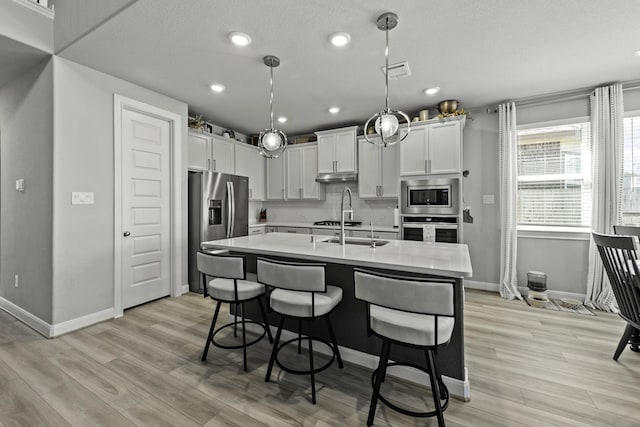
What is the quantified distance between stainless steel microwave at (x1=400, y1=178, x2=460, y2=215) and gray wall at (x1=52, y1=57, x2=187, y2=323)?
3691 millimetres

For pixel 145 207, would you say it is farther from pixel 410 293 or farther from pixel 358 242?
pixel 410 293

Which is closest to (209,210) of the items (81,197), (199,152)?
(199,152)

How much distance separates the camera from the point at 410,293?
1.41 meters

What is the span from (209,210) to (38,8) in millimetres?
2510

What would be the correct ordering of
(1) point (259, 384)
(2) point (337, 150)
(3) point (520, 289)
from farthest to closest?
1. (2) point (337, 150)
2. (3) point (520, 289)
3. (1) point (259, 384)

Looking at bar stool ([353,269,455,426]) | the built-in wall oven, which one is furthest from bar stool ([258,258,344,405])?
the built-in wall oven

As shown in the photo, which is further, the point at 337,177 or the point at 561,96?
the point at 337,177

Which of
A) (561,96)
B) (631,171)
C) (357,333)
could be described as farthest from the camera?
(561,96)

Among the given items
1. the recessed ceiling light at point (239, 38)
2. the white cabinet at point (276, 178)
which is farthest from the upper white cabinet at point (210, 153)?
the recessed ceiling light at point (239, 38)

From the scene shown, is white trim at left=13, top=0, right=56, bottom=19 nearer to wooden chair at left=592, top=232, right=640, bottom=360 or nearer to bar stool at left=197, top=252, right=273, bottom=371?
bar stool at left=197, top=252, right=273, bottom=371

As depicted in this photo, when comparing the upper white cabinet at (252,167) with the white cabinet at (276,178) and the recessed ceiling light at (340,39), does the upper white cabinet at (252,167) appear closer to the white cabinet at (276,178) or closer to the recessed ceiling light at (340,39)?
the white cabinet at (276,178)

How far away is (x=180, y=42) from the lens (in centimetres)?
245

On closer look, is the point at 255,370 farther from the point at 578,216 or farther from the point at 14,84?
the point at 578,216

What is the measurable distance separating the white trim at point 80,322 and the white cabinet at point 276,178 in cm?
324
